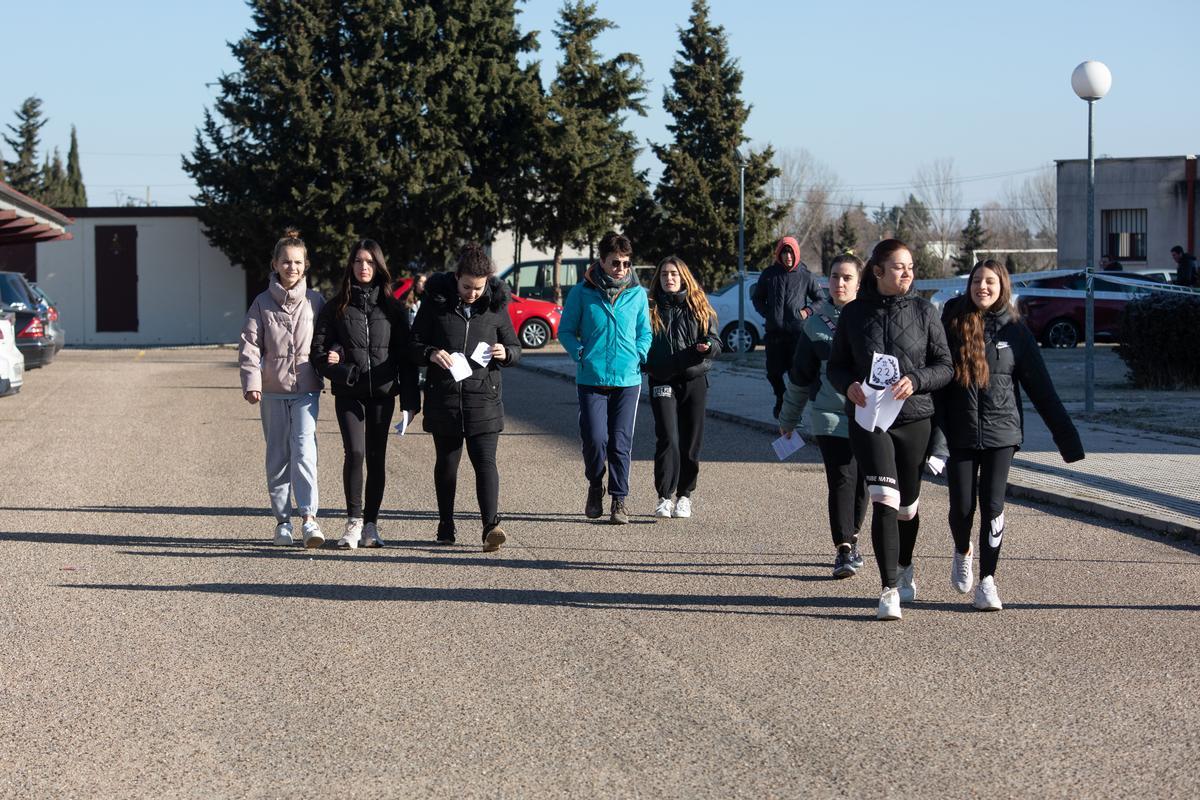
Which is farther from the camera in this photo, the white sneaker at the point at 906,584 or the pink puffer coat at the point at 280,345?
the pink puffer coat at the point at 280,345

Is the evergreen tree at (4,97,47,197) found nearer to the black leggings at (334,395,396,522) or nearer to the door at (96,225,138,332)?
the door at (96,225,138,332)

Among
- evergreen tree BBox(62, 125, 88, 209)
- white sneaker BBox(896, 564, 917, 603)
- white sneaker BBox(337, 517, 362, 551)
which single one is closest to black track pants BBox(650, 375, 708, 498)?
white sneaker BBox(337, 517, 362, 551)

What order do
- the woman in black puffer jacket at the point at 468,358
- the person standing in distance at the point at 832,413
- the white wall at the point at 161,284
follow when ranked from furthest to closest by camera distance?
the white wall at the point at 161,284, the woman in black puffer jacket at the point at 468,358, the person standing in distance at the point at 832,413

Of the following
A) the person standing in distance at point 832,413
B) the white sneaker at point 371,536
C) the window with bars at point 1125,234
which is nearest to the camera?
the person standing in distance at point 832,413

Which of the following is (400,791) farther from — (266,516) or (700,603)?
(266,516)

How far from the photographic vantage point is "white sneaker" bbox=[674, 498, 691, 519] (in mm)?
9938

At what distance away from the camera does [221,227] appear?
136 feet

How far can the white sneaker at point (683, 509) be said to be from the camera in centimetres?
994

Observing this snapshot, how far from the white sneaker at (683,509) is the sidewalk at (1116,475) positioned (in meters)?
2.63

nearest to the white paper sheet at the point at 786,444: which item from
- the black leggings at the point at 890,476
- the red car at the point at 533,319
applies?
the black leggings at the point at 890,476

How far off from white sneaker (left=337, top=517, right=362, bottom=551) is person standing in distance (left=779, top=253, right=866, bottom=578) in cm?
264

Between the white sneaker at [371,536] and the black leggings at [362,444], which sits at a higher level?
the black leggings at [362,444]

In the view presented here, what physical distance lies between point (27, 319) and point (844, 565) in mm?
20542

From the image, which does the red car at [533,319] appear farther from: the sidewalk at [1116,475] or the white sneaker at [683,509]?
the white sneaker at [683,509]
